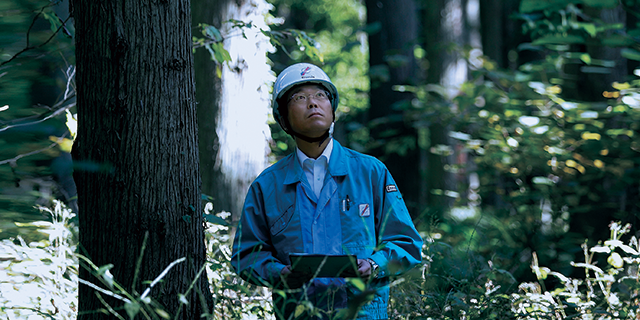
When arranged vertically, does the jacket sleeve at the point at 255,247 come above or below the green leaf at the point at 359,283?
below

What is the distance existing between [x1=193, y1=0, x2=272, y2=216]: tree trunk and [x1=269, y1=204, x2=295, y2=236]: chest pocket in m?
2.78

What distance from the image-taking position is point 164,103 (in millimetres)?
2379

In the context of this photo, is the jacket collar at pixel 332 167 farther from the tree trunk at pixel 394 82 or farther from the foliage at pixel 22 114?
the tree trunk at pixel 394 82

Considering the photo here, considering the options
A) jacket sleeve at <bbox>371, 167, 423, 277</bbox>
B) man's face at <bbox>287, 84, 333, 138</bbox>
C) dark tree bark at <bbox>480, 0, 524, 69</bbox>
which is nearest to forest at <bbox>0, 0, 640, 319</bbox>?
jacket sleeve at <bbox>371, 167, 423, 277</bbox>

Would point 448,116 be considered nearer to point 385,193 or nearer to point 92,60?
point 385,193

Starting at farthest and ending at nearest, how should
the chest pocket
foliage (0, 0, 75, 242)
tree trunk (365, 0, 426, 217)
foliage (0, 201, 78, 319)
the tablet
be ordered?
1. tree trunk (365, 0, 426, 217)
2. foliage (0, 0, 75, 242)
3. foliage (0, 201, 78, 319)
4. the chest pocket
5. the tablet

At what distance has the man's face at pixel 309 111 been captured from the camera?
8.30ft

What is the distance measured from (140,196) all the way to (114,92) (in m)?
0.47

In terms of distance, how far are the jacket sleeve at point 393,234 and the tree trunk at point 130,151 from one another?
839 mm

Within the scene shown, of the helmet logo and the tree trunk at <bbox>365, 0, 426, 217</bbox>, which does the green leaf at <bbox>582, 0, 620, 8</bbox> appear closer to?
the helmet logo

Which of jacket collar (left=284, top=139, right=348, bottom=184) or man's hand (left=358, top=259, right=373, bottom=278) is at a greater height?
jacket collar (left=284, top=139, right=348, bottom=184)

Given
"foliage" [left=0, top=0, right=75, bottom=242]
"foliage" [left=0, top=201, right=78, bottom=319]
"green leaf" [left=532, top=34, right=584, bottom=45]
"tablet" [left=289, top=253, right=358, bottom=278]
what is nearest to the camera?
"tablet" [left=289, top=253, right=358, bottom=278]

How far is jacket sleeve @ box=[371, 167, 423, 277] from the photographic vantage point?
7.64ft

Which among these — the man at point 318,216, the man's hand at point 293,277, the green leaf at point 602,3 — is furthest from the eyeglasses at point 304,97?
the green leaf at point 602,3
